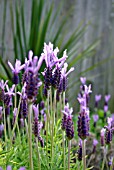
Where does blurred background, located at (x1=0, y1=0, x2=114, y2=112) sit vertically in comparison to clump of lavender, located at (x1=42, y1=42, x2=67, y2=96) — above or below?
above

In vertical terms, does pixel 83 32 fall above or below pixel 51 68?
above

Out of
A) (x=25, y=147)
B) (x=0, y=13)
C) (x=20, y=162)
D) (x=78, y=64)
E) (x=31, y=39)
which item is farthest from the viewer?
→ (x=78, y=64)

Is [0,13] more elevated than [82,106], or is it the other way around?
[0,13]

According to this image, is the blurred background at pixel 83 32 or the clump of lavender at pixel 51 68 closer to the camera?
the clump of lavender at pixel 51 68

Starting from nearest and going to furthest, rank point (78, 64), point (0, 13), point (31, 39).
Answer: point (31, 39), point (0, 13), point (78, 64)

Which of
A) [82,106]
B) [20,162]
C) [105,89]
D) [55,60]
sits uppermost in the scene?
[105,89]

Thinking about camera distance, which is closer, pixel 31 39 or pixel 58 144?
pixel 58 144

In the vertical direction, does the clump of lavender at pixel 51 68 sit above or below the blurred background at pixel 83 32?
below

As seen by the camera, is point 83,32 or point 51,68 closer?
point 51,68

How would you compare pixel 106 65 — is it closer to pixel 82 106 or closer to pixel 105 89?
pixel 105 89

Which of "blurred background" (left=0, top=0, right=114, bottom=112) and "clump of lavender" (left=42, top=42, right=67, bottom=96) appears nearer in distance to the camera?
"clump of lavender" (left=42, top=42, right=67, bottom=96)

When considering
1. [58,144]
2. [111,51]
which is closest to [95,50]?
[111,51]
